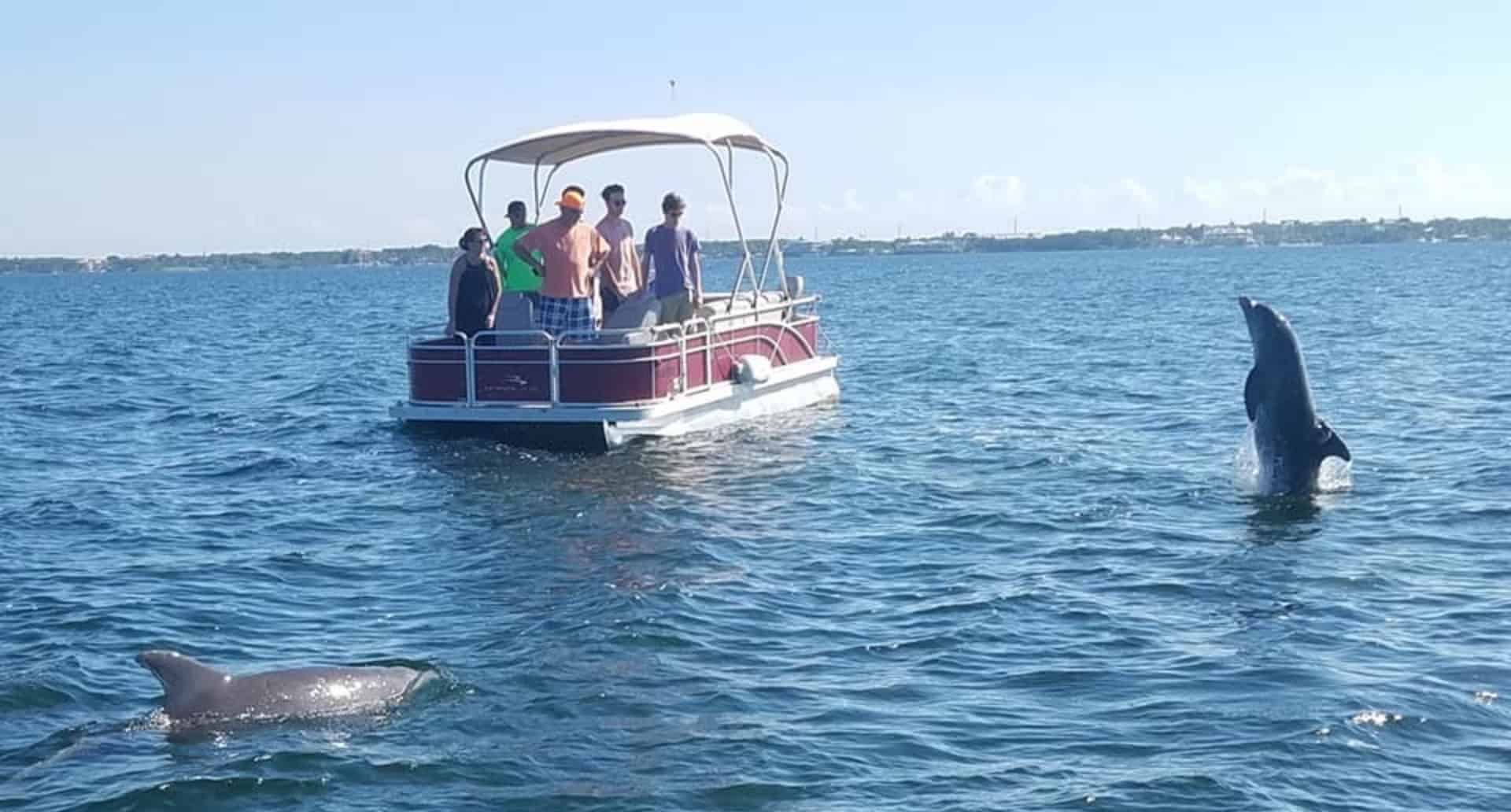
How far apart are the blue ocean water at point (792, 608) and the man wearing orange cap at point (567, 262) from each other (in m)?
1.57

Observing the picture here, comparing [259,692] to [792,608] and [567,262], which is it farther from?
[567,262]

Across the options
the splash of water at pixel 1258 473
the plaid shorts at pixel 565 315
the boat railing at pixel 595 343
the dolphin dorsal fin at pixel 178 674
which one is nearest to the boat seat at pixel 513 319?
the boat railing at pixel 595 343

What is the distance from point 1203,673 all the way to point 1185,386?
707 inches

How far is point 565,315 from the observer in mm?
19297

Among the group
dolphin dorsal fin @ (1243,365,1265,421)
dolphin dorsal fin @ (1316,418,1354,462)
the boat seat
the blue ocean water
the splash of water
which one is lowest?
the blue ocean water

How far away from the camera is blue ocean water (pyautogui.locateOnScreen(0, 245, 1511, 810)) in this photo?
8609 mm

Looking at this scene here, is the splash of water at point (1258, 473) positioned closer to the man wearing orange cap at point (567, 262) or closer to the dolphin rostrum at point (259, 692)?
the man wearing orange cap at point (567, 262)

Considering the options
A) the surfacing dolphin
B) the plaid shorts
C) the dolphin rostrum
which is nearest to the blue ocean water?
the dolphin rostrum

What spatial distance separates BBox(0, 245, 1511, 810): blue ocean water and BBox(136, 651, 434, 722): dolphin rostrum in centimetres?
17

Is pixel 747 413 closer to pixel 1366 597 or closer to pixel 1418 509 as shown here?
pixel 1418 509

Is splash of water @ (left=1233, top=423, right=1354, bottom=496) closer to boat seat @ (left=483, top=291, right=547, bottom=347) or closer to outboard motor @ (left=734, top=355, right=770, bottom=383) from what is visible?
outboard motor @ (left=734, top=355, right=770, bottom=383)

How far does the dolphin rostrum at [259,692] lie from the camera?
9.27m

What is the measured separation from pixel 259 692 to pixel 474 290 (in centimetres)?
1061

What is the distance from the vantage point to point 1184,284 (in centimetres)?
8931
